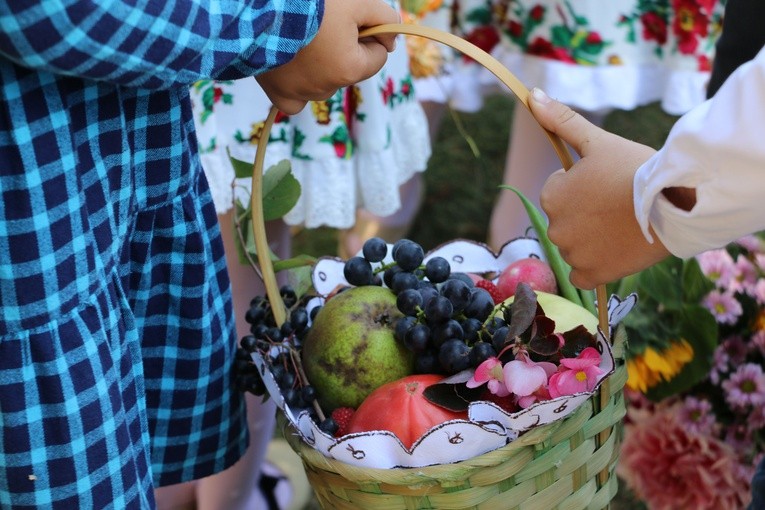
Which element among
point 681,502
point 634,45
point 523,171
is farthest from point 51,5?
point 523,171

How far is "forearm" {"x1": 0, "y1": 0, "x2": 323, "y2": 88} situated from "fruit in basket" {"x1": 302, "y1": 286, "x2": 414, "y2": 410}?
10.1 inches

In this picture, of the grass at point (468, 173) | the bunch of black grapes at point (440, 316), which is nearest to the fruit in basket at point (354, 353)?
the bunch of black grapes at point (440, 316)

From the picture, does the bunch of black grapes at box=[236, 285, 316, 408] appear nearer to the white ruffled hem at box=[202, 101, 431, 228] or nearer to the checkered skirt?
the checkered skirt

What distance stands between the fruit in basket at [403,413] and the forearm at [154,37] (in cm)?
31

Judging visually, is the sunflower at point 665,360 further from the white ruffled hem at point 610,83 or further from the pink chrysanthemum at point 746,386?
the white ruffled hem at point 610,83

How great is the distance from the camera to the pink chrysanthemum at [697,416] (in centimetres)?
131

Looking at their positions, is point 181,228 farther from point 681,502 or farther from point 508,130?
point 508,130

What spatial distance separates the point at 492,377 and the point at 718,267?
0.68 meters

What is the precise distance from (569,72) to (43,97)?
1.12m

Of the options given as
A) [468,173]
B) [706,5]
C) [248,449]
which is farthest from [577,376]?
[468,173]

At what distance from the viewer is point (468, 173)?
2.81 metres

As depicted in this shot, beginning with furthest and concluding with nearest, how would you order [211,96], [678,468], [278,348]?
1. [678,468]
2. [211,96]
3. [278,348]

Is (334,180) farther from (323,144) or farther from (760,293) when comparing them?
(760,293)

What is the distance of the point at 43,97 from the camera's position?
70 centimetres
